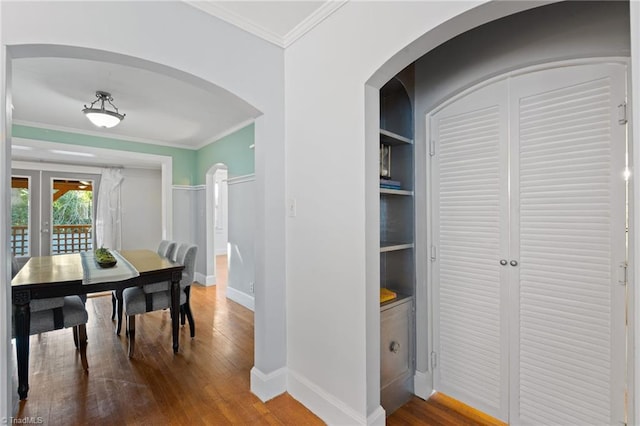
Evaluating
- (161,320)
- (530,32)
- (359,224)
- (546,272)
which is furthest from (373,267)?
(161,320)

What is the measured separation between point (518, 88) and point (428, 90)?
54 cm

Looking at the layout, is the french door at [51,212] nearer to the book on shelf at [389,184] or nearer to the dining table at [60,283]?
the dining table at [60,283]

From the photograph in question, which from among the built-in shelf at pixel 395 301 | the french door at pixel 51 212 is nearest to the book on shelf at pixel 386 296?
the built-in shelf at pixel 395 301

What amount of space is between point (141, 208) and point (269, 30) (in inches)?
206

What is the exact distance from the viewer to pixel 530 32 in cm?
151

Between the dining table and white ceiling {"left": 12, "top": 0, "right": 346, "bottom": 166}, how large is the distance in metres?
1.60

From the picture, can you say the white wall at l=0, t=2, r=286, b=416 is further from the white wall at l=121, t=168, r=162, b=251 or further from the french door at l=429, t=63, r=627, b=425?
the white wall at l=121, t=168, r=162, b=251

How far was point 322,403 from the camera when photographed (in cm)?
180

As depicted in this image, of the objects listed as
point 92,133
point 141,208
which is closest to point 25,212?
point 141,208

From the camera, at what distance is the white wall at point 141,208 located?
5785 mm

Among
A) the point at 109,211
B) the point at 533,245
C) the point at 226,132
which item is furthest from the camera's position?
the point at 109,211

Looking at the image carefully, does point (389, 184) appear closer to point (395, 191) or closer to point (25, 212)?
point (395, 191)

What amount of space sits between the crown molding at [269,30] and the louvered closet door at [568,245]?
1156mm

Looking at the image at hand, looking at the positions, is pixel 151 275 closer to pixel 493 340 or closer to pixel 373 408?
pixel 373 408
